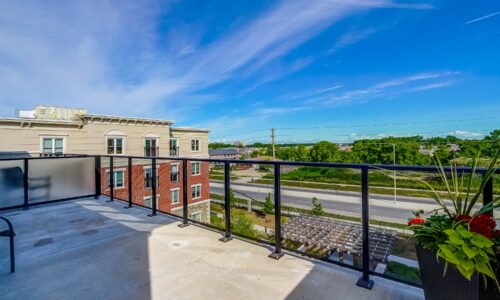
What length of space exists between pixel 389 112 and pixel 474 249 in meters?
39.7

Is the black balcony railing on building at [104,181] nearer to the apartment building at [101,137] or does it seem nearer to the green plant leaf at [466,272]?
the green plant leaf at [466,272]

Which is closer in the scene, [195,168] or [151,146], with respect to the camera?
[195,168]

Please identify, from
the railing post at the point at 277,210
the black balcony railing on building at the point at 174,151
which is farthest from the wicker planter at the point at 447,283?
the black balcony railing on building at the point at 174,151

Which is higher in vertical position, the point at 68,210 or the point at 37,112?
the point at 37,112

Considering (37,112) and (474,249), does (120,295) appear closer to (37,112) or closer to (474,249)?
(474,249)

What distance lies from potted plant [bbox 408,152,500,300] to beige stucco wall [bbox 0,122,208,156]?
16354 millimetres

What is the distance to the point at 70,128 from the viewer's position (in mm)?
13516

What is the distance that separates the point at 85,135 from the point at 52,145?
64.3 inches

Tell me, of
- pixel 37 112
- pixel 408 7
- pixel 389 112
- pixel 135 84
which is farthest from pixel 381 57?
pixel 37 112

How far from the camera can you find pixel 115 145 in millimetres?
14891

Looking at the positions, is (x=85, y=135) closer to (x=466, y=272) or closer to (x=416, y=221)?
(x=416, y=221)

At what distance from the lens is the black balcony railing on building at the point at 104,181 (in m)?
1.78

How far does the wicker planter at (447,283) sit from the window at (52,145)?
1670 centimetres


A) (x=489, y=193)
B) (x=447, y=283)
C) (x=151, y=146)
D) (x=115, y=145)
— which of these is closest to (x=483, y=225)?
(x=447, y=283)
